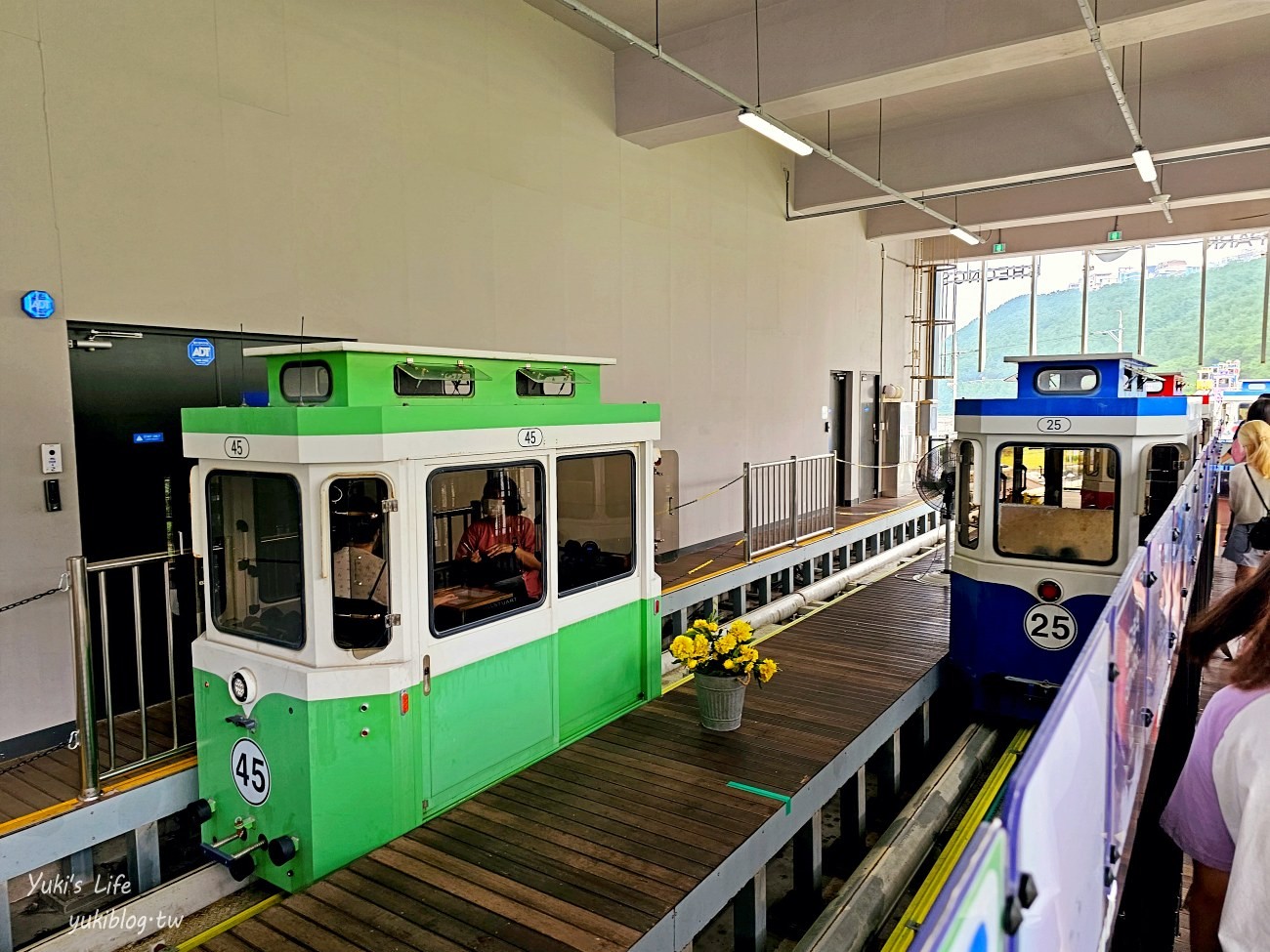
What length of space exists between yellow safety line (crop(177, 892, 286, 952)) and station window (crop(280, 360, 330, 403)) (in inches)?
82.9

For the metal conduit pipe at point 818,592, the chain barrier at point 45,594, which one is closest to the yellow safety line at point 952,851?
the metal conduit pipe at point 818,592

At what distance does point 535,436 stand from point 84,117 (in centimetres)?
310

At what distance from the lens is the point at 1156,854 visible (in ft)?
10.9

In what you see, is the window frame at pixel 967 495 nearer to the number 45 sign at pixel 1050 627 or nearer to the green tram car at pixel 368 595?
the number 45 sign at pixel 1050 627

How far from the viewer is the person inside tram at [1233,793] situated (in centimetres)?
158

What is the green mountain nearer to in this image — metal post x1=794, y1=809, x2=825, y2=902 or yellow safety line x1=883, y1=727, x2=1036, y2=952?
yellow safety line x1=883, y1=727, x2=1036, y2=952

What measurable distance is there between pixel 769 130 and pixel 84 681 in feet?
20.9

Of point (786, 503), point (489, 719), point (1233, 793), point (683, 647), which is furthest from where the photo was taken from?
point (786, 503)

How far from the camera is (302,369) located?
147 inches

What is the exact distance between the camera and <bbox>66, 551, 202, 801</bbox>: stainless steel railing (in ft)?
11.6

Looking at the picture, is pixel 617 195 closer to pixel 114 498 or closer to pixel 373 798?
pixel 114 498

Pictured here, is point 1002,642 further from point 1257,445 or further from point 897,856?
point 1257,445

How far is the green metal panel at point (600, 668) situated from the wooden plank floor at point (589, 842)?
12 centimetres

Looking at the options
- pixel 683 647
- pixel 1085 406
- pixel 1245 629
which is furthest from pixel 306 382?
A: pixel 1085 406
